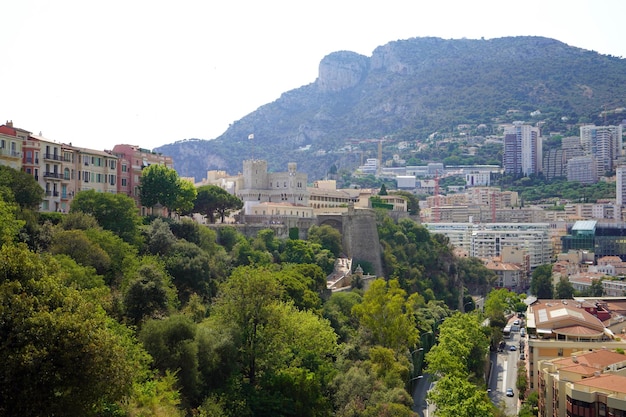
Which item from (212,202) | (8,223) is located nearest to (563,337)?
(8,223)

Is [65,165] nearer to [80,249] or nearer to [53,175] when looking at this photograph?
[53,175]

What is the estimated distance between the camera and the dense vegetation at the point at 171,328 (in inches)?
789

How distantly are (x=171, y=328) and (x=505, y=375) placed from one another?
1323 inches

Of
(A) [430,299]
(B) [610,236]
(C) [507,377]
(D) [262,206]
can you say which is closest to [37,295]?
(C) [507,377]

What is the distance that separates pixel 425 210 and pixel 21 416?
538ft

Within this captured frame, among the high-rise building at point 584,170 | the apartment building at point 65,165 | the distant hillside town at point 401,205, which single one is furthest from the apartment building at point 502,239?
the apartment building at point 65,165

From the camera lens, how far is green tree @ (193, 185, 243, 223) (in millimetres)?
64312

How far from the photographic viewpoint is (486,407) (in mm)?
A: 32656

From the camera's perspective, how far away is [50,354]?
1983 centimetres

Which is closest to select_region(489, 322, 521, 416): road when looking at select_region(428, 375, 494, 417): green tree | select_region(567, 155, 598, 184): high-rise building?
select_region(428, 375, 494, 417): green tree

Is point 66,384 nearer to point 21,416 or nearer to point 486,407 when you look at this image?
point 21,416

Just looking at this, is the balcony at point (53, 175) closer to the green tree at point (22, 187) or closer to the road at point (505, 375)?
the green tree at point (22, 187)

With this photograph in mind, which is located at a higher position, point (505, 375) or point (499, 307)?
point (499, 307)

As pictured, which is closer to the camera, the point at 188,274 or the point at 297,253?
the point at 188,274
